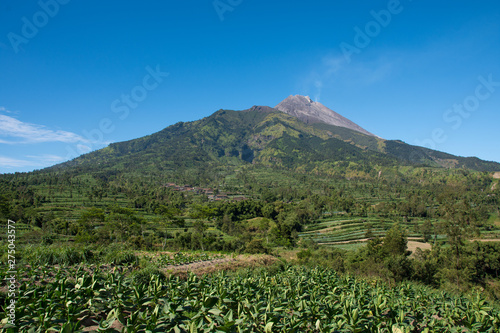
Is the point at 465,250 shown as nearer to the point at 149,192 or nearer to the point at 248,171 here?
the point at 149,192

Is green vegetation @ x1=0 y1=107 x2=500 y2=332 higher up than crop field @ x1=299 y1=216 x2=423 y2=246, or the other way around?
green vegetation @ x1=0 y1=107 x2=500 y2=332

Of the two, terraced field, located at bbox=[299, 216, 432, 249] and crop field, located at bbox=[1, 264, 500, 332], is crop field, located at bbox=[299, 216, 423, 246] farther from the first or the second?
crop field, located at bbox=[1, 264, 500, 332]

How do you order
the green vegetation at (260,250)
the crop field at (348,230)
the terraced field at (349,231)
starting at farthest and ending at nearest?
the crop field at (348,230) < the terraced field at (349,231) < the green vegetation at (260,250)

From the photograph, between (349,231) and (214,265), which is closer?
(214,265)

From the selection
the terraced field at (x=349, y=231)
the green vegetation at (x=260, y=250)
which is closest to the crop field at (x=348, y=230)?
the terraced field at (x=349, y=231)

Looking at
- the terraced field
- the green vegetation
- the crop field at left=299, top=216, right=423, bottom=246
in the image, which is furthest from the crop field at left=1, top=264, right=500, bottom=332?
the crop field at left=299, top=216, right=423, bottom=246

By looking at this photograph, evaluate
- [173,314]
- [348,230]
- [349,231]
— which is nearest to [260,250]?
[173,314]

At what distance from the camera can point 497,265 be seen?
34.2 m

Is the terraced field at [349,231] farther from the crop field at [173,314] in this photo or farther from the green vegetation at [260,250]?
the crop field at [173,314]

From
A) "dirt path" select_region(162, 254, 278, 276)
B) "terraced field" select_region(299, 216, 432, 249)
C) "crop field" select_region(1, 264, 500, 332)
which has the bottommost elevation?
"terraced field" select_region(299, 216, 432, 249)

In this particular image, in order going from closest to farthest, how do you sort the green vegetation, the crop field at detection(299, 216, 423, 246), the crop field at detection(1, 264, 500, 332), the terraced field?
the crop field at detection(1, 264, 500, 332) < the green vegetation < the terraced field < the crop field at detection(299, 216, 423, 246)

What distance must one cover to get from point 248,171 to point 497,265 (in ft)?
499

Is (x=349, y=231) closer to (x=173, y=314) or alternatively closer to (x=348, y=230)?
(x=348, y=230)

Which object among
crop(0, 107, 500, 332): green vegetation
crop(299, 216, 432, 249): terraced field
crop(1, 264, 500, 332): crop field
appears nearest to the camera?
crop(1, 264, 500, 332): crop field
